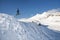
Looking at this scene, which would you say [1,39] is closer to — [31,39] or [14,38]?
[14,38]

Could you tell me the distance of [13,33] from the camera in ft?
29.9

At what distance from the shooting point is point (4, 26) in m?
9.17

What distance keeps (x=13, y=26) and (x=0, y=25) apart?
3.44ft

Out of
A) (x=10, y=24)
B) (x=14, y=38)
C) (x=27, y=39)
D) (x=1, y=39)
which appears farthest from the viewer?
(x=10, y=24)

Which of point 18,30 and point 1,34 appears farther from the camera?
point 18,30

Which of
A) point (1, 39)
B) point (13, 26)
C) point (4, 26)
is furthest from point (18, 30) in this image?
point (1, 39)

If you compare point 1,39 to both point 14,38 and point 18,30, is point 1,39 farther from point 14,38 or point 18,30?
point 18,30

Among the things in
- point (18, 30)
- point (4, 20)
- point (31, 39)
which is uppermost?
point (4, 20)

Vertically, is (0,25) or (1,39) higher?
(0,25)

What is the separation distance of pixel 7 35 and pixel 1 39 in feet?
1.90

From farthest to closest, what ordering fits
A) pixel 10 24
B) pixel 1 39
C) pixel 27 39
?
pixel 10 24 → pixel 27 39 → pixel 1 39

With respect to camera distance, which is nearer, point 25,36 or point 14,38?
point 14,38

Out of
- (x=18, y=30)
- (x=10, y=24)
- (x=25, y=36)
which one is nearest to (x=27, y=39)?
(x=25, y=36)

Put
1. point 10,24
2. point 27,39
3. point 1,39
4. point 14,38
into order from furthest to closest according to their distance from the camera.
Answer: point 10,24 → point 27,39 → point 14,38 → point 1,39
